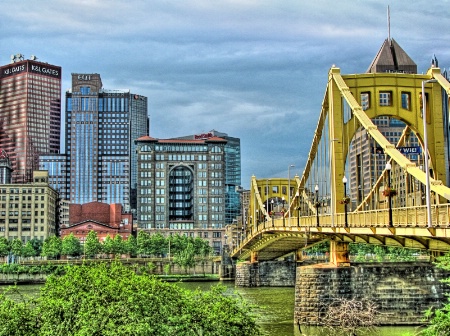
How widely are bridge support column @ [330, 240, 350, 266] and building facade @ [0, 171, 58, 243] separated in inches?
5848

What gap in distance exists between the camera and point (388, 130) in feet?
321

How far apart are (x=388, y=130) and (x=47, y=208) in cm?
11596

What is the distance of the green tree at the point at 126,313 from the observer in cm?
2777

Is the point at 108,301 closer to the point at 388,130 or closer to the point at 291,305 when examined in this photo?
the point at 291,305

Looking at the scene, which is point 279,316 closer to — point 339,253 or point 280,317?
point 280,317

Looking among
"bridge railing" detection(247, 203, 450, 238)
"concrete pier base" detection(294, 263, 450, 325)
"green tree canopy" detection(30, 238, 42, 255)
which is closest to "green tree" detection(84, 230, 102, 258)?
"green tree canopy" detection(30, 238, 42, 255)

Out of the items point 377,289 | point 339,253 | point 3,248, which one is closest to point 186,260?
point 3,248

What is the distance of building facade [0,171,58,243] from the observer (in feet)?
622

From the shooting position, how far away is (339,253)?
50.7 metres

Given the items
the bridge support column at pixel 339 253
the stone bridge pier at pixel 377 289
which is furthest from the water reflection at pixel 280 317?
Answer: the bridge support column at pixel 339 253

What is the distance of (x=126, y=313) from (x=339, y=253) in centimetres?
2508

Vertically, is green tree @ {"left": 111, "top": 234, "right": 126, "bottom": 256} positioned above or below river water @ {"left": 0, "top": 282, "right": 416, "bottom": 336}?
above

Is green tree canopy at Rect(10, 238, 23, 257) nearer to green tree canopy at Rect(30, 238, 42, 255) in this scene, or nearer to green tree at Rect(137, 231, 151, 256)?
green tree canopy at Rect(30, 238, 42, 255)

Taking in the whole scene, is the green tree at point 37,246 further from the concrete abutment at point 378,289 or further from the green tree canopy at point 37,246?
the concrete abutment at point 378,289
